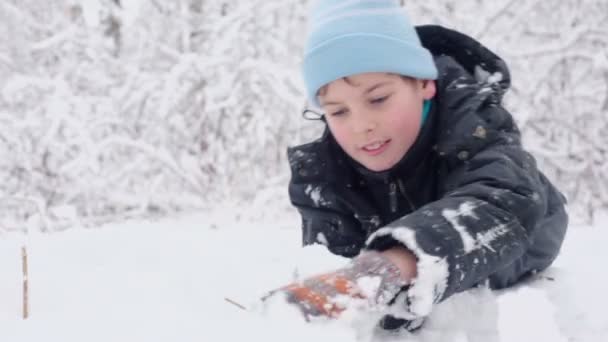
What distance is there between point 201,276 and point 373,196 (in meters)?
0.58

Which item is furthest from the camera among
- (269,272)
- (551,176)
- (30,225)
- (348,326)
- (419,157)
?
(551,176)

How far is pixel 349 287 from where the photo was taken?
1008mm

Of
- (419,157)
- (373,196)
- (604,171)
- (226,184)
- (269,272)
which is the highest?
(419,157)

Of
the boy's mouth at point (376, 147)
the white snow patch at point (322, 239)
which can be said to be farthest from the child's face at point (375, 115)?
the white snow patch at point (322, 239)

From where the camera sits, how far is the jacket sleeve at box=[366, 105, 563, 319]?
3.59 feet

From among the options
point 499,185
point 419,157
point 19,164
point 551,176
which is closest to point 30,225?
point 419,157

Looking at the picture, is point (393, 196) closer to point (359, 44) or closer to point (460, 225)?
point (359, 44)

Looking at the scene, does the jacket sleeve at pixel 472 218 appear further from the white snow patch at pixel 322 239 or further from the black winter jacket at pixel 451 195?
the white snow patch at pixel 322 239

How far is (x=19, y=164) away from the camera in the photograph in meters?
5.96

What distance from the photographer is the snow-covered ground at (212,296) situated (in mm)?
986

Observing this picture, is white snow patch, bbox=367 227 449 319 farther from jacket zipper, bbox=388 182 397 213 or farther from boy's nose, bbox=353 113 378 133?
jacket zipper, bbox=388 182 397 213

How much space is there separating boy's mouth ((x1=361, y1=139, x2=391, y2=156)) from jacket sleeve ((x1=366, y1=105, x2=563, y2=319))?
0.16 metres

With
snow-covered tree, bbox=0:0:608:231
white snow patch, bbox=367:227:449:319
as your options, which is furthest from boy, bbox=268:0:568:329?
snow-covered tree, bbox=0:0:608:231

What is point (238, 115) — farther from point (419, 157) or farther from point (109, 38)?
point (419, 157)
